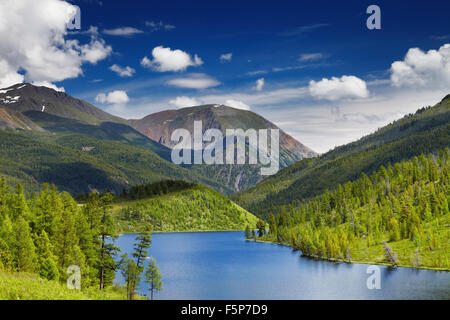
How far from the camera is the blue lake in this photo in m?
86.1

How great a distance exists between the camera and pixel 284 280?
107m

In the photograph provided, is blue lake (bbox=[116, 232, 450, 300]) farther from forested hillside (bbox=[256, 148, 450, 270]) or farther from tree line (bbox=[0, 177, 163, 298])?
tree line (bbox=[0, 177, 163, 298])

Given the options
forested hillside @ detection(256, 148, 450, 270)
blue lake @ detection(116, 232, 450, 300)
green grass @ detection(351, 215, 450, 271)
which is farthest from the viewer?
forested hillside @ detection(256, 148, 450, 270)

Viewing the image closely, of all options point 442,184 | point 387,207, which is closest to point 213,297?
point 387,207

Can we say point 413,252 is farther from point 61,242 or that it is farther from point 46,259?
point 46,259

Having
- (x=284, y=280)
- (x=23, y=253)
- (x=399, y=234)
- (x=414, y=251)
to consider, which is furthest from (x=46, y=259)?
(x=399, y=234)

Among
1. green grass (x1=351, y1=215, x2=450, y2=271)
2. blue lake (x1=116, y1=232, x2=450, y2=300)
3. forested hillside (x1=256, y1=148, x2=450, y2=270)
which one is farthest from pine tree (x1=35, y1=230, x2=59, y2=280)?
forested hillside (x1=256, y1=148, x2=450, y2=270)

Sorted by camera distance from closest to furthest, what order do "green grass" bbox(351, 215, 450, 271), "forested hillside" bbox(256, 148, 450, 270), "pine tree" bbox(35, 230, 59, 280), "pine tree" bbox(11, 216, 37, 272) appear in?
1. "pine tree" bbox(35, 230, 59, 280)
2. "pine tree" bbox(11, 216, 37, 272)
3. "green grass" bbox(351, 215, 450, 271)
4. "forested hillside" bbox(256, 148, 450, 270)

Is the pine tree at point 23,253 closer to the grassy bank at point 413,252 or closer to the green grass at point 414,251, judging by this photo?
the grassy bank at point 413,252

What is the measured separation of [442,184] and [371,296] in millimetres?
127220

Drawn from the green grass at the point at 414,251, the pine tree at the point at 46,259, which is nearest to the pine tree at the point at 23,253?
the pine tree at the point at 46,259

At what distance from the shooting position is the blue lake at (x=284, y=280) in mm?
86125
